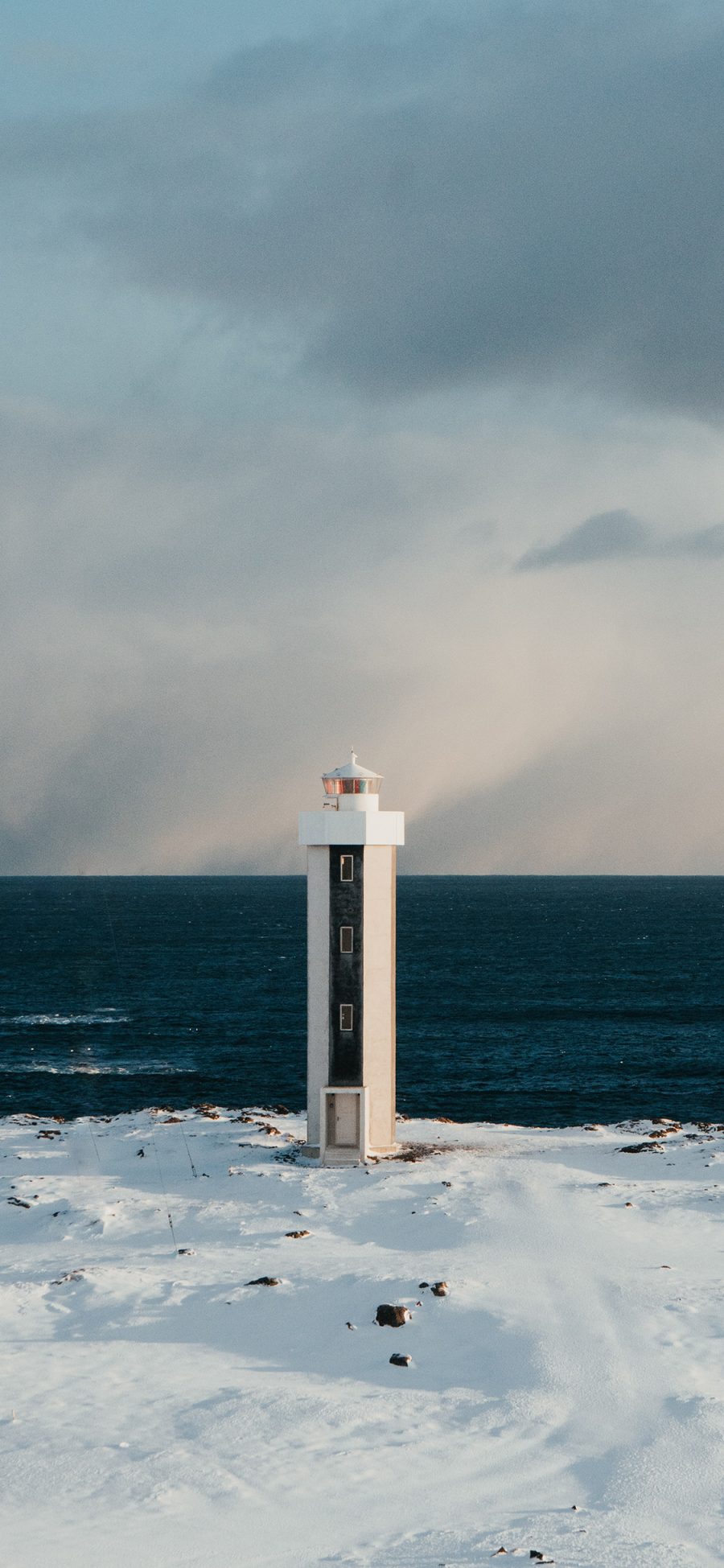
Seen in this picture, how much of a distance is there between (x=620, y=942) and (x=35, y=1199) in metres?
153

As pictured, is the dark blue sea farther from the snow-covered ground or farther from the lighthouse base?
the snow-covered ground

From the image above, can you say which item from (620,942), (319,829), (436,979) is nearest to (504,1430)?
(319,829)

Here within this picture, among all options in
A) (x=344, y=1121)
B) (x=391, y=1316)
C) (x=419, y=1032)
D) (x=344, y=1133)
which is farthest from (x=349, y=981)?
(x=419, y=1032)

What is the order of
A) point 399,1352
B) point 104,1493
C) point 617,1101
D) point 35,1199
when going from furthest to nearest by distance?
point 617,1101 → point 35,1199 → point 399,1352 → point 104,1493

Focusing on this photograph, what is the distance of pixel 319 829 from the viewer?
47.3 metres

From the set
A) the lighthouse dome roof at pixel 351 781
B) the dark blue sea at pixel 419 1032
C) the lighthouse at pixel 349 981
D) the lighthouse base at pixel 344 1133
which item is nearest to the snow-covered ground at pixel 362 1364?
the lighthouse base at pixel 344 1133

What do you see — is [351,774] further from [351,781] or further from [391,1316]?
[391,1316]

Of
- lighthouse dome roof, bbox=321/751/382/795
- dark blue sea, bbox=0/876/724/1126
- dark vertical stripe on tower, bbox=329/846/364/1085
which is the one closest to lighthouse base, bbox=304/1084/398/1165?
dark vertical stripe on tower, bbox=329/846/364/1085

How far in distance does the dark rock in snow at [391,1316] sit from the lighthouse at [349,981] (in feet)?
48.0

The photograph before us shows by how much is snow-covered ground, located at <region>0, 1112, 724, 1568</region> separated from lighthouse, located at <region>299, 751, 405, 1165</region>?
7.40 feet

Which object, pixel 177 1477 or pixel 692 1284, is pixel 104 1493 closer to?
pixel 177 1477

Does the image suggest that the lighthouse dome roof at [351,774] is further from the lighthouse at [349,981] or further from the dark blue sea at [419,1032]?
the dark blue sea at [419,1032]

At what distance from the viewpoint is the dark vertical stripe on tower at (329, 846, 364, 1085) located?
47.1m

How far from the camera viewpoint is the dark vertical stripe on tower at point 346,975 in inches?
1853
